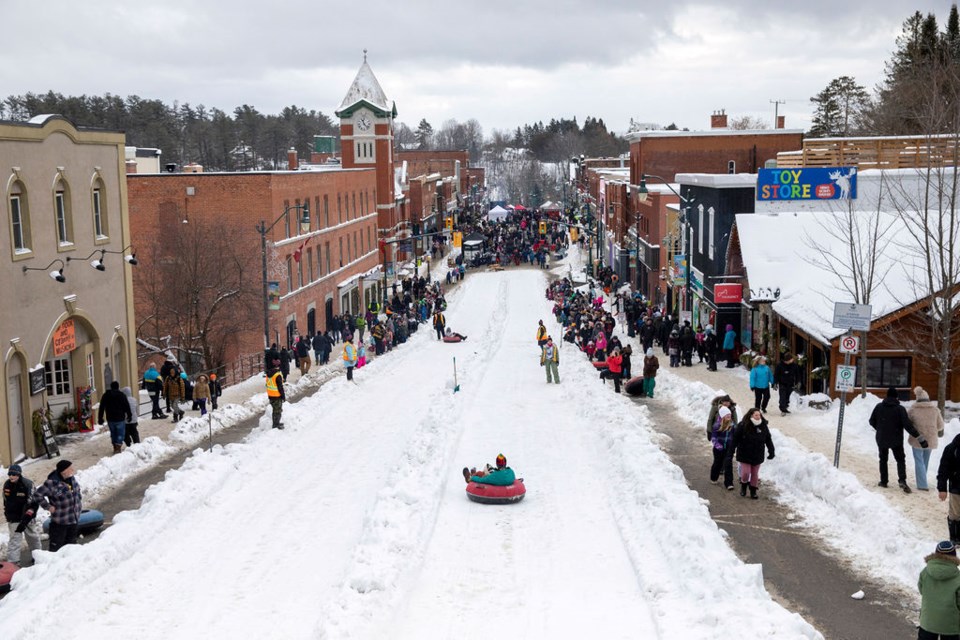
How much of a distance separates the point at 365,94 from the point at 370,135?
3279mm

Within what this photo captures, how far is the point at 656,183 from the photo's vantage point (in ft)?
195

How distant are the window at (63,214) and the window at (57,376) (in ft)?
9.74

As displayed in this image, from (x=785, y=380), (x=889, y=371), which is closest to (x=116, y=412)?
(x=785, y=380)

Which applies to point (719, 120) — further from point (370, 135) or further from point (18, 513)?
point (18, 513)

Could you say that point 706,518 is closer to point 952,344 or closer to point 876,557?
point 876,557

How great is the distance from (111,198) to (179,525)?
15.2 metres

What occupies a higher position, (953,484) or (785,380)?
(953,484)

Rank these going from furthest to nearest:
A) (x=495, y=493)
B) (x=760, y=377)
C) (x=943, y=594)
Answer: (x=760, y=377) → (x=495, y=493) → (x=943, y=594)

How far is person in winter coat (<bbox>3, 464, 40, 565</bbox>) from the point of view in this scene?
1338 cm

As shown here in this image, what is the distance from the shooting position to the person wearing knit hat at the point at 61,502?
13.5 metres

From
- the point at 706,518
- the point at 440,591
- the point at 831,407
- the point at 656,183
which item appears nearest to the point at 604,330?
the point at 831,407

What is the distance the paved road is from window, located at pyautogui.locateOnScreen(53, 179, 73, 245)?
16.2 m

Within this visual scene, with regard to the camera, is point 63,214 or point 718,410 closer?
point 718,410

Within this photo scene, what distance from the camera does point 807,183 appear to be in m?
31.4
